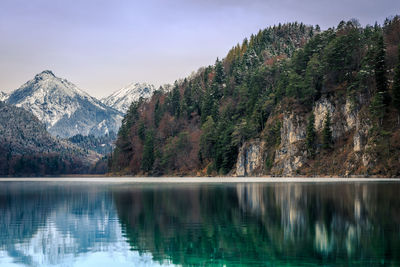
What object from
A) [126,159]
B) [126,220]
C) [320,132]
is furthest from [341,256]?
[126,159]

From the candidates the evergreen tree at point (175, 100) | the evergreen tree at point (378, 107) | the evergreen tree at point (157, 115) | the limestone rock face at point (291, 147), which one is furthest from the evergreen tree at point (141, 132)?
the evergreen tree at point (378, 107)

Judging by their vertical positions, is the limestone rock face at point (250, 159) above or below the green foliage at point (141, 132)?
below

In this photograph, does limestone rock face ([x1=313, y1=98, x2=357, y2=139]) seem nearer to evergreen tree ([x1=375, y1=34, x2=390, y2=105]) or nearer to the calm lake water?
evergreen tree ([x1=375, y1=34, x2=390, y2=105])

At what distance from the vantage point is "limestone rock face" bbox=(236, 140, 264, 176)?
117125 millimetres

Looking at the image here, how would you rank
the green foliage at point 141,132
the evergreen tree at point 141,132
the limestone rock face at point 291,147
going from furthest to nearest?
1. the evergreen tree at point 141,132
2. the green foliage at point 141,132
3. the limestone rock face at point 291,147

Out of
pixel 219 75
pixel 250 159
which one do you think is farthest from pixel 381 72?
pixel 219 75

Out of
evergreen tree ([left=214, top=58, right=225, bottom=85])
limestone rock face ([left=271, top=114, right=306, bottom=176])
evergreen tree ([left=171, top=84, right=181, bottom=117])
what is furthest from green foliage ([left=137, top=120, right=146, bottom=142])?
limestone rock face ([left=271, top=114, right=306, bottom=176])

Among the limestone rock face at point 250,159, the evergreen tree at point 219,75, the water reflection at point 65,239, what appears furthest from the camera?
the evergreen tree at point 219,75

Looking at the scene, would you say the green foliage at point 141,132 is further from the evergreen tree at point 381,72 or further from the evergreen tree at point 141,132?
the evergreen tree at point 381,72

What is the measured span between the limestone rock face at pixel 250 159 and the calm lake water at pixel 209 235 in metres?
77.1

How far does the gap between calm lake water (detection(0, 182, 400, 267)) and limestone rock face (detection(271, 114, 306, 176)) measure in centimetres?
6447

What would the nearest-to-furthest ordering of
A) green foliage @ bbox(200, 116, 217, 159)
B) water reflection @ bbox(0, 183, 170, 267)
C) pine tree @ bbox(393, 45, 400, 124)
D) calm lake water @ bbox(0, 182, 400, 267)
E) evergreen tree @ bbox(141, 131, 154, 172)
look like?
calm lake water @ bbox(0, 182, 400, 267)
water reflection @ bbox(0, 183, 170, 267)
pine tree @ bbox(393, 45, 400, 124)
green foliage @ bbox(200, 116, 217, 159)
evergreen tree @ bbox(141, 131, 154, 172)

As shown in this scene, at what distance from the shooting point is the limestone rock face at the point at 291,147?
341 ft

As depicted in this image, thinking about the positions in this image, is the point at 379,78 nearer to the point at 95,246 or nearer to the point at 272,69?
the point at 272,69
